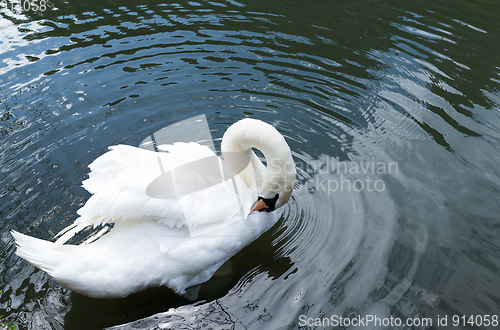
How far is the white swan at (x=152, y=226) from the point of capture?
3812 millimetres

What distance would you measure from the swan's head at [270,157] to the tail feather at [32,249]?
2.06m

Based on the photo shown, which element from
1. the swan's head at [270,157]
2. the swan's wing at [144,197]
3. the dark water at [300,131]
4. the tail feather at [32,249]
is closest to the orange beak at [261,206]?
the swan's head at [270,157]

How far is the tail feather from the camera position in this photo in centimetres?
376

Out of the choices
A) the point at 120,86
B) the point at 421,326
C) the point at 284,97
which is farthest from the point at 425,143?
the point at 120,86

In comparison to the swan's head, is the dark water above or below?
below

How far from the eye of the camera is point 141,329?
408 cm

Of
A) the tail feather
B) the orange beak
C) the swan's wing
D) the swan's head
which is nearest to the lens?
the tail feather

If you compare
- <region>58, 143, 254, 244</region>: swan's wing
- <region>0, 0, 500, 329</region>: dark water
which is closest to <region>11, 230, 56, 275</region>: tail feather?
<region>58, 143, 254, 244</region>: swan's wing

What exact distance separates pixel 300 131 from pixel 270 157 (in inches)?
95.4

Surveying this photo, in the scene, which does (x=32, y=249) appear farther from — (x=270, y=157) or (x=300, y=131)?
(x=300, y=131)

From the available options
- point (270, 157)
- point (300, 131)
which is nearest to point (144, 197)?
point (270, 157)

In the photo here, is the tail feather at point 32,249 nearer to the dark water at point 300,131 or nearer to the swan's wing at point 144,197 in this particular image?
the swan's wing at point 144,197

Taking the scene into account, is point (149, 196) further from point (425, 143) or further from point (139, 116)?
point (425, 143)

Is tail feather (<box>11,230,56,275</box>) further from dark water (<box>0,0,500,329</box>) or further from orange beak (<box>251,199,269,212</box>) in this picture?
orange beak (<box>251,199,269,212</box>)
